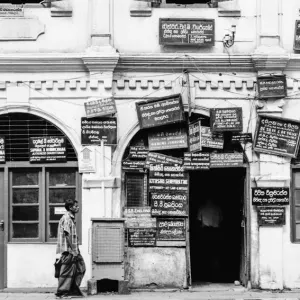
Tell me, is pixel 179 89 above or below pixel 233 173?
above

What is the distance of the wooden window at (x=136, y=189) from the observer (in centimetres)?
1555

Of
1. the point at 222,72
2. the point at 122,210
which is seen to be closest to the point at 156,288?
the point at 122,210

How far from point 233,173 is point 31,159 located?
3.92 meters

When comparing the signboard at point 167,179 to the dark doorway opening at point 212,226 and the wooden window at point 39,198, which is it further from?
the dark doorway opening at point 212,226

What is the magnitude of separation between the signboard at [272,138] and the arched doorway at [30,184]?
3400 millimetres

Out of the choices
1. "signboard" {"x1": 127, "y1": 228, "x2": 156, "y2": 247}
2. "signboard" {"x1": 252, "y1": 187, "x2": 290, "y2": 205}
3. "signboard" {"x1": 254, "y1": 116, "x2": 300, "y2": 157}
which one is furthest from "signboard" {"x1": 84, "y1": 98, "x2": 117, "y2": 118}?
"signboard" {"x1": 252, "y1": 187, "x2": 290, "y2": 205}

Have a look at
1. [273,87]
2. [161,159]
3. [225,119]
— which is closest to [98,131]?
[161,159]

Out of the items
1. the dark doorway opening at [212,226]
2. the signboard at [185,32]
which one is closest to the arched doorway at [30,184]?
the signboard at [185,32]

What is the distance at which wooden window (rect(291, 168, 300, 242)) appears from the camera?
15500mm

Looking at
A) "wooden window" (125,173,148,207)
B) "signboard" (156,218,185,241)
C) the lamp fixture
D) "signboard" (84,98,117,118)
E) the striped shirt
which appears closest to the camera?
the striped shirt

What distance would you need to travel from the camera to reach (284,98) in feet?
50.5

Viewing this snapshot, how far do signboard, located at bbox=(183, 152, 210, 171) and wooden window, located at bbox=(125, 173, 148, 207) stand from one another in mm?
798

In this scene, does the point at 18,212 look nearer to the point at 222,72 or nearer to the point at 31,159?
the point at 31,159

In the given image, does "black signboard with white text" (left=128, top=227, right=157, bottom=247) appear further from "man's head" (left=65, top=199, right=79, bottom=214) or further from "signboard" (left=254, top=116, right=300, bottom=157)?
"signboard" (left=254, top=116, right=300, bottom=157)
